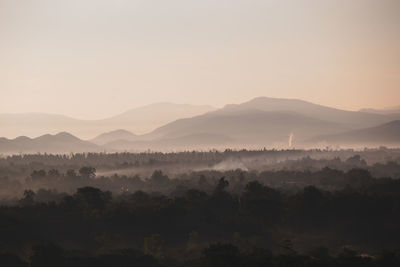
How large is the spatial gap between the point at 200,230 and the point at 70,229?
39.9 meters

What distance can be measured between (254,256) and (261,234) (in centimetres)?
5460

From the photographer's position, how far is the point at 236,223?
17850cm

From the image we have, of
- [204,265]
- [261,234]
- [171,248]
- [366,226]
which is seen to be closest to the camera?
[204,265]

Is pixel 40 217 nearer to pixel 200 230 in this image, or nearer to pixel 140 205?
pixel 140 205

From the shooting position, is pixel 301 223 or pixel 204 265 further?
pixel 301 223

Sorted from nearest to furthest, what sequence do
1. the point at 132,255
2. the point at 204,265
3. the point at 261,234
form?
the point at 204,265 → the point at 132,255 → the point at 261,234

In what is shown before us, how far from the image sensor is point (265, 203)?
19350 centimetres

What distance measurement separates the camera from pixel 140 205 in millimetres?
187500

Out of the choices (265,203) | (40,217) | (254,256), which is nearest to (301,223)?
(265,203)

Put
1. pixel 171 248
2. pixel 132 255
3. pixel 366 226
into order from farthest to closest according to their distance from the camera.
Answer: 1. pixel 366 226
2. pixel 171 248
3. pixel 132 255

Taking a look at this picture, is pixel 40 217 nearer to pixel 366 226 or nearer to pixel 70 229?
pixel 70 229

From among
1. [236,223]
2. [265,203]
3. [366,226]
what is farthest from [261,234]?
[366,226]

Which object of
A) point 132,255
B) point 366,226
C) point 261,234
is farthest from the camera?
point 366,226

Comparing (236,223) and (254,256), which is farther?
(236,223)
